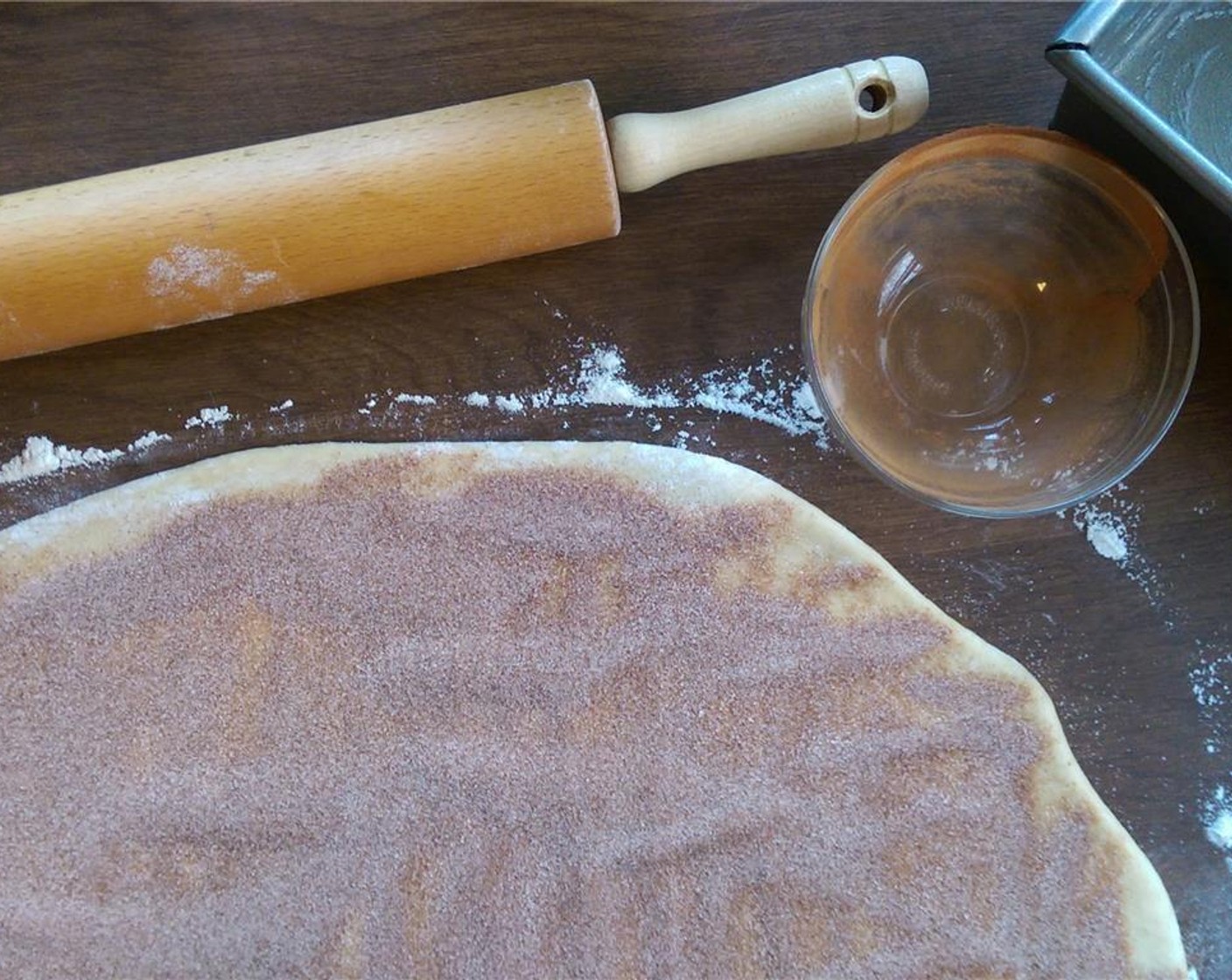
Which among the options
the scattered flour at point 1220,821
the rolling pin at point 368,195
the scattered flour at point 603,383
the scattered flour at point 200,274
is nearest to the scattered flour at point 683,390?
the scattered flour at point 603,383

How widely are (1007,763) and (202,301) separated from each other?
2.64 feet

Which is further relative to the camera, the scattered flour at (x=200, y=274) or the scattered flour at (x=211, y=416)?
the scattered flour at (x=211, y=416)

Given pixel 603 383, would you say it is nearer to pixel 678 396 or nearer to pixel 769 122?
pixel 678 396

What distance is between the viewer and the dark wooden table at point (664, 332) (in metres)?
0.96

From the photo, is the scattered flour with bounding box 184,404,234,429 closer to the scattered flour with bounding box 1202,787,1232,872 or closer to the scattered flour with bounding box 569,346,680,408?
the scattered flour with bounding box 569,346,680,408

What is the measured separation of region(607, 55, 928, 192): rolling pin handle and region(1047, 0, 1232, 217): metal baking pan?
0.41ft

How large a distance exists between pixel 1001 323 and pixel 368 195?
555 millimetres

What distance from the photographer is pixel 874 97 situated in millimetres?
897

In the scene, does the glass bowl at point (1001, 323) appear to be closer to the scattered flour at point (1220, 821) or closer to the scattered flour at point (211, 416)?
the scattered flour at point (1220, 821)

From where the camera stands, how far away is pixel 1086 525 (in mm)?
990

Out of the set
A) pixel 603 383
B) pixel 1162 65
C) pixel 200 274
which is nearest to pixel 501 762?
pixel 603 383

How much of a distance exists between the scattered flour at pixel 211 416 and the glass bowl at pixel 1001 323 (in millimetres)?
524

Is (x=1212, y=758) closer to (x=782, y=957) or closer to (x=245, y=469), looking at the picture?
(x=782, y=957)

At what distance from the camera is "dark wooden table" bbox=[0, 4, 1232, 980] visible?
96 cm
